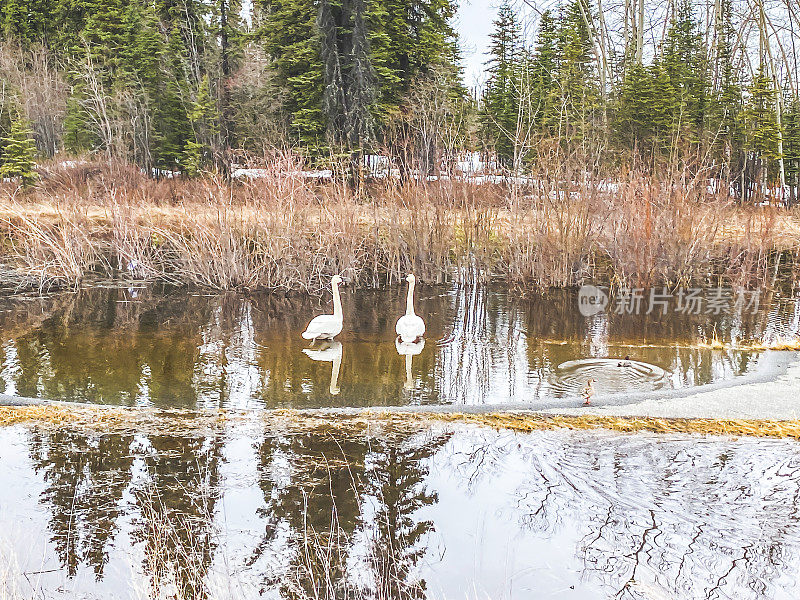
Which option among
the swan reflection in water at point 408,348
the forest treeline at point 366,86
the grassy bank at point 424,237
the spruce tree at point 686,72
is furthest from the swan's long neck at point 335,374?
the spruce tree at point 686,72

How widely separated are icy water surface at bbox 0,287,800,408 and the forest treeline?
25.0 ft

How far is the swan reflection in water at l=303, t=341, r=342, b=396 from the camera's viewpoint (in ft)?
30.4

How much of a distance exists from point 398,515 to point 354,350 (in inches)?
189

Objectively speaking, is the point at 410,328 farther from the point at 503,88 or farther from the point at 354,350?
the point at 503,88

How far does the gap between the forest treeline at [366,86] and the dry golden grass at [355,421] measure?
13.0 meters

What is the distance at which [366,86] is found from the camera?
22938 mm

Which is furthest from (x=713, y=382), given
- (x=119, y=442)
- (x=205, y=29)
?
(x=205, y=29)

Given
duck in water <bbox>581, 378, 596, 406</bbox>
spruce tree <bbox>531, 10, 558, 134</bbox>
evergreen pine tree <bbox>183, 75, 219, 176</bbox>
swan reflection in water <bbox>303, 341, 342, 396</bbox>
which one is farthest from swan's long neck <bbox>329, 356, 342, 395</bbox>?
spruce tree <bbox>531, 10, 558, 134</bbox>

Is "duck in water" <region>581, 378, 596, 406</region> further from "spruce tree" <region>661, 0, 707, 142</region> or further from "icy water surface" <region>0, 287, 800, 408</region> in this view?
"spruce tree" <region>661, 0, 707, 142</region>

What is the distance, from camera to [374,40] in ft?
79.9

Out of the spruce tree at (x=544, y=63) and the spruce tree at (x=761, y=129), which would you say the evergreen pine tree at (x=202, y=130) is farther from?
the spruce tree at (x=761, y=129)

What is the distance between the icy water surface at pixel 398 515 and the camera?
4633 millimetres

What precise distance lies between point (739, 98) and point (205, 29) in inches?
784

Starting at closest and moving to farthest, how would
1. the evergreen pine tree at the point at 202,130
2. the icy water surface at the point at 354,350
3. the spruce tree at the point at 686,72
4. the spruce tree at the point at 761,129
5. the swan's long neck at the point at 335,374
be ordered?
the icy water surface at the point at 354,350 < the swan's long neck at the point at 335,374 < the spruce tree at the point at 761,129 < the spruce tree at the point at 686,72 < the evergreen pine tree at the point at 202,130
